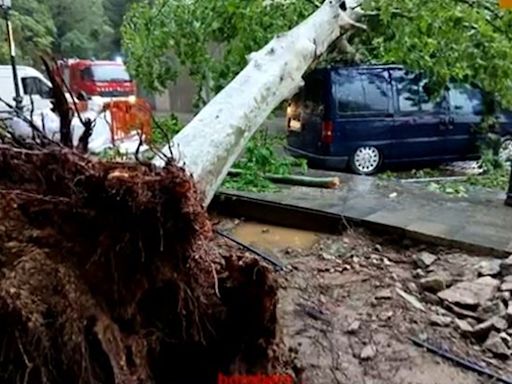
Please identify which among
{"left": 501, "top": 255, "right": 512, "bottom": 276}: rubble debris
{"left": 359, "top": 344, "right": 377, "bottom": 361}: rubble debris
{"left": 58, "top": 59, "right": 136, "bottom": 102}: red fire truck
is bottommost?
{"left": 359, "top": 344, "right": 377, "bottom": 361}: rubble debris

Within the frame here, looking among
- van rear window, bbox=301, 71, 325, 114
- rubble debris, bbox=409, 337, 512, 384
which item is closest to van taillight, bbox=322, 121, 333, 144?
van rear window, bbox=301, 71, 325, 114

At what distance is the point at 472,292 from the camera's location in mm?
3424

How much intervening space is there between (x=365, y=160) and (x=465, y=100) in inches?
76.6

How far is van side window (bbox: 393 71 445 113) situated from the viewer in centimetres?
770

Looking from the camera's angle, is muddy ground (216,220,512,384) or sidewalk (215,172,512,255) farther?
sidewalk (215,172,512,255)

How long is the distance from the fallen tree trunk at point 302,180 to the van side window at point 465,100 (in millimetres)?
2875

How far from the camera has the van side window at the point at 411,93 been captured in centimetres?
770

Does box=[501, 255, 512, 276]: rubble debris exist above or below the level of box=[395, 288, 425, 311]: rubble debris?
above

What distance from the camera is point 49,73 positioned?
66.0 inches

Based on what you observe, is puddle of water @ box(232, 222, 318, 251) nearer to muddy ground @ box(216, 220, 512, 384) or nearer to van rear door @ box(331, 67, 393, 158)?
muddy ground @ box(216, 220, 512, 384)

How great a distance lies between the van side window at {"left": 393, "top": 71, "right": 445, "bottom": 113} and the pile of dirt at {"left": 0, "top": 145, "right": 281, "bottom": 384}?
6567 millimetres

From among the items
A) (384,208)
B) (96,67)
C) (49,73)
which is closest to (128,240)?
(49,73)

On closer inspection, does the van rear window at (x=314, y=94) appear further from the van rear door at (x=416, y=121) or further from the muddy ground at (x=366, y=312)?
the muddy ground at (x=366, y=312)

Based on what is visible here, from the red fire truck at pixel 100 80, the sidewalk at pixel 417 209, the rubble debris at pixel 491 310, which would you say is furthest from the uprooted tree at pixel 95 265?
the red fire truck at pixel 100 80
